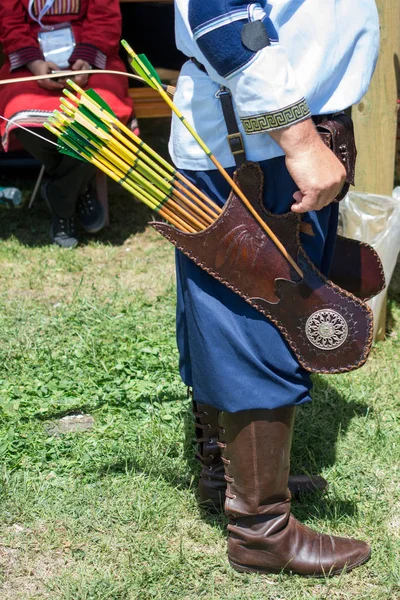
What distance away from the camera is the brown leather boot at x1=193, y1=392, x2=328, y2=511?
233 centimetres

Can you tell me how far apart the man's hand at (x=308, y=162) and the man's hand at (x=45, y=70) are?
2.93 metres

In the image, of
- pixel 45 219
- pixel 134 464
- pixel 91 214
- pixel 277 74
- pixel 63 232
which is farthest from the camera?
pixel 45 219

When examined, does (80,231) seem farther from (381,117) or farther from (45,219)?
(381,117)

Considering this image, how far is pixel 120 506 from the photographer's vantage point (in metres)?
2.39

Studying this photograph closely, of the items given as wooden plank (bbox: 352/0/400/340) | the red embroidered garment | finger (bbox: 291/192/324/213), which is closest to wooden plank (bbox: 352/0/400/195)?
wooden plank (bbox: 352/0/400/340)

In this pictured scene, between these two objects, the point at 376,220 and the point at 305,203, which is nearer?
the point at 305,203

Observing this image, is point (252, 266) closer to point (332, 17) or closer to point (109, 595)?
point (332, 17)

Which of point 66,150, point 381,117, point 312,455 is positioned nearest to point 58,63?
point 381,117

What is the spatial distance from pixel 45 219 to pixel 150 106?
1001 millimetres

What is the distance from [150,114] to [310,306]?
335 cm

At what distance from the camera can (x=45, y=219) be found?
16.4 feet

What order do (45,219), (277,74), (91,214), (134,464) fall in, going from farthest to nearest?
(45,219)
(91,214)
(134,464)
(277,74)

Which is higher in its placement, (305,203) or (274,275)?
(305,203)

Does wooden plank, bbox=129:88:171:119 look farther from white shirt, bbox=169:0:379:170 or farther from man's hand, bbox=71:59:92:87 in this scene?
white shirt, bbox=169:0:379:170
